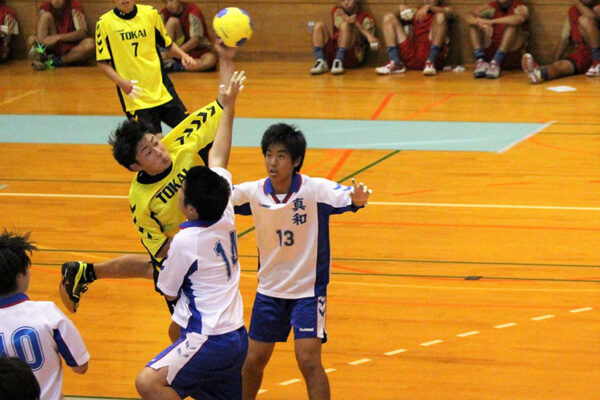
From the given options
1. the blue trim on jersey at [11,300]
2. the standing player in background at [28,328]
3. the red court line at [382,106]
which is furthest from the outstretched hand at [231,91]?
the red court line at [382,106]

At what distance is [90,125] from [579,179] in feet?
19.2

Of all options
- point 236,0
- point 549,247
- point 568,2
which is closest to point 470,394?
point 549,247

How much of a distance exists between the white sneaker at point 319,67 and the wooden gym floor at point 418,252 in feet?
7.14

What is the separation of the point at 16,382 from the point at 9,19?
15044 mm

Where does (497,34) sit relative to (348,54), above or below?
above

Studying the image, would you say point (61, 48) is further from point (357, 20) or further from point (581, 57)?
point (581, 57)

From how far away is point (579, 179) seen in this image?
9.17 metres

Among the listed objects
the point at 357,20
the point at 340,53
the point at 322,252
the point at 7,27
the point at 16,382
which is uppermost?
the point at 16,382

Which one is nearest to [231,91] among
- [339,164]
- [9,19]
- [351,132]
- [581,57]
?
[339,164]

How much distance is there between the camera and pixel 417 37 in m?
15.1

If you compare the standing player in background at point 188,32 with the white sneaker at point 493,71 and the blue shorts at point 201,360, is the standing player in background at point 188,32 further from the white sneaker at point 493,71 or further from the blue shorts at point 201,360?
the blue shorts at point 201,360

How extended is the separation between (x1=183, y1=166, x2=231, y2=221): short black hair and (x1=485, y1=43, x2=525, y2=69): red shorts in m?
11.4

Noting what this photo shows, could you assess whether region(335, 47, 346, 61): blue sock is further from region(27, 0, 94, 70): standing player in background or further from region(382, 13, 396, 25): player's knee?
region(27, 0, 94, 70): standing player in background

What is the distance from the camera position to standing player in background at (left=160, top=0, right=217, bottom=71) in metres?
15.4
